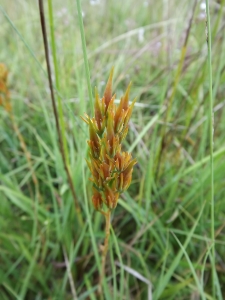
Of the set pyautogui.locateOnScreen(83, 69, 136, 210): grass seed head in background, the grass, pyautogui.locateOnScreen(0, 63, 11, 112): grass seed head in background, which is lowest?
the grass

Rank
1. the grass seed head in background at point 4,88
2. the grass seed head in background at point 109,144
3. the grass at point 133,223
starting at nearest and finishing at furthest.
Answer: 1. the grass seed head in background at point 109,144
2. the grass at point 133,223
3. the grass seed head in background at point 4,88

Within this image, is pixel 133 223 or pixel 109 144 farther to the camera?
pixel 133 223

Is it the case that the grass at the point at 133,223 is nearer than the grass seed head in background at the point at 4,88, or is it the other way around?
the grass at the point at 133,223

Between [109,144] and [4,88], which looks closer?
[109,144]

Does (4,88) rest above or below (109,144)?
above

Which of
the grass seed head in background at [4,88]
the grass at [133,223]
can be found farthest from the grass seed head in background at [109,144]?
the grass seed head in background at [4,88]

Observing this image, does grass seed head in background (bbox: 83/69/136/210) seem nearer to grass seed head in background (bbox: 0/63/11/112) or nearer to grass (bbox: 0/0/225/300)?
grass (bbox: 0/0/225/300)

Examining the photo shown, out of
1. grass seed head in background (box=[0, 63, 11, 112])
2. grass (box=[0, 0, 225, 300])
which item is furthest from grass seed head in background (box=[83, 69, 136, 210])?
grass seed head in background (box=[0, 63, 11, 112])

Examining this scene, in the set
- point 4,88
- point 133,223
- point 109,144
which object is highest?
point 4,88

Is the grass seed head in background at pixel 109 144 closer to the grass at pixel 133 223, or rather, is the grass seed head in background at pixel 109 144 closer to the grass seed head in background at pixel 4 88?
the grass at pixel 133 223

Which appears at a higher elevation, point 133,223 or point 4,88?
point 4,88
